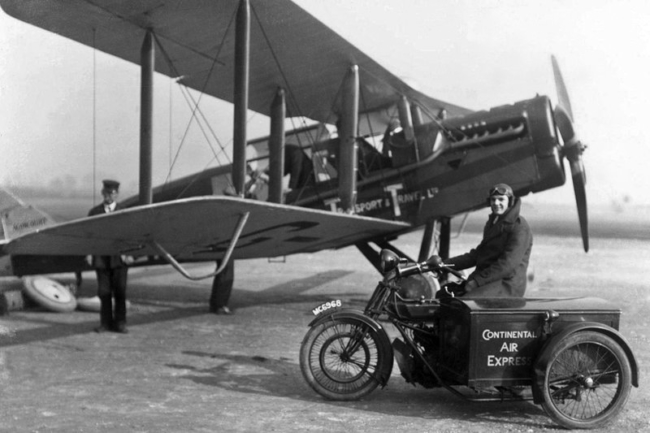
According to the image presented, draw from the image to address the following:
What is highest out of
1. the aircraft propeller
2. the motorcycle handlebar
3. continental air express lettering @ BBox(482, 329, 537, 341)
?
the aircraft propeller

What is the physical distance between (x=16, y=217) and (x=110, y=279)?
2.12 metres

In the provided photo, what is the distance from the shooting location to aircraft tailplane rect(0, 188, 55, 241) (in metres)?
8.61

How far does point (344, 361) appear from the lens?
4609 millimetres

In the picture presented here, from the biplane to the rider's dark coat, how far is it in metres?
1.94

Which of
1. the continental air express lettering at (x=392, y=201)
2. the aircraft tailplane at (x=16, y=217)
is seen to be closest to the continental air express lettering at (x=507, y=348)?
the continental air express lettering at (x=392, y=201)

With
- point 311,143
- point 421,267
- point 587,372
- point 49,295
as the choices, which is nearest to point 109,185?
point 49,295

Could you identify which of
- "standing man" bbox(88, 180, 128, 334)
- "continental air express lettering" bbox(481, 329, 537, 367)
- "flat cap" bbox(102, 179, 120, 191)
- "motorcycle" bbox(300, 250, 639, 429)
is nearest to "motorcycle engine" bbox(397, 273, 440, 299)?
"motorcycle" bbox(300, 250, 639, 429)

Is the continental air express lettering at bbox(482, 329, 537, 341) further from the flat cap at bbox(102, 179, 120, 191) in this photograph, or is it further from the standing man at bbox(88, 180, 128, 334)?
the flat cap at bbox(102, 179, 120, 191)

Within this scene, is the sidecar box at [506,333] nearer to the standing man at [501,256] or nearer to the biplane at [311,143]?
the standing man at [501,256]

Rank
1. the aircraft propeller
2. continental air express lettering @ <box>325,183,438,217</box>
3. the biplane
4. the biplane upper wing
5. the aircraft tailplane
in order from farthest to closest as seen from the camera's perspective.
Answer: continental air express lettering @ <box>325,183,438,217</box> < the aircraft propeller < the aircraft tailplane < the biplane upper wing < the biplane

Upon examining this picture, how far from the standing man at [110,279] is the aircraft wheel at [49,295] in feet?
5.78

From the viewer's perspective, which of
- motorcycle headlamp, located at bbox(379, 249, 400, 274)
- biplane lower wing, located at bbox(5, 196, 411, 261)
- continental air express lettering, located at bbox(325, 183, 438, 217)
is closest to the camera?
motorcycle headlamp, located at bbox(379, 249, 400, 274)

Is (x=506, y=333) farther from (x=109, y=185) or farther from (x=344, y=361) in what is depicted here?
(x=109, y=185)

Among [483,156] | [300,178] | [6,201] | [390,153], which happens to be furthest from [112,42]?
[483,156]
